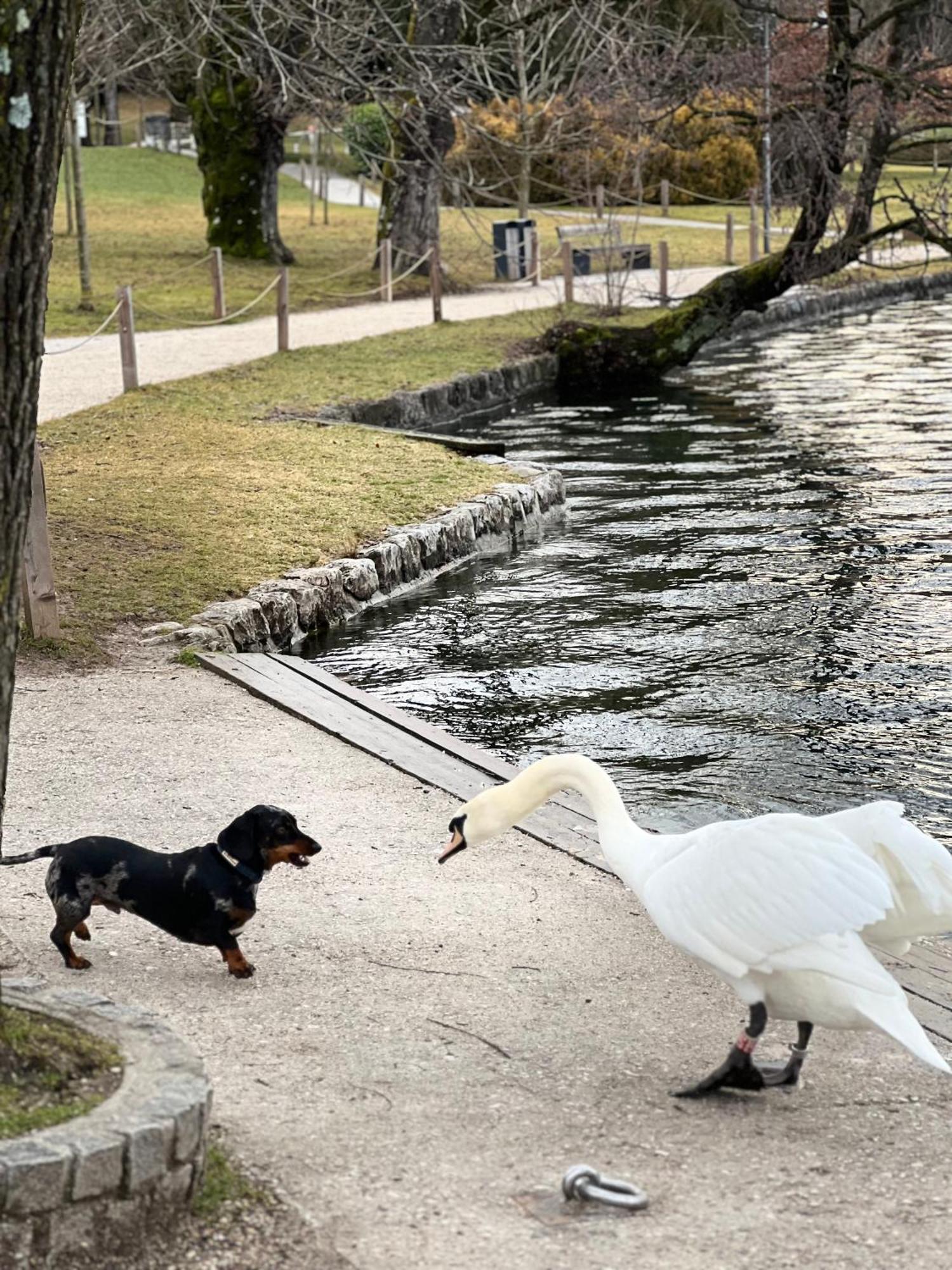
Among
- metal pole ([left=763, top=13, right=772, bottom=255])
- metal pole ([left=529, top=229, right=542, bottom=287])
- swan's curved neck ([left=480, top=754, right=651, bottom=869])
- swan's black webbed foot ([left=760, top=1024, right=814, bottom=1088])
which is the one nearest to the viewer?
swan's black webbed foot ([left=760, top=1024, right=814, bottom=1088])

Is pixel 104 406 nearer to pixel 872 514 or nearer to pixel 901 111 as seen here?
pixel 872 514

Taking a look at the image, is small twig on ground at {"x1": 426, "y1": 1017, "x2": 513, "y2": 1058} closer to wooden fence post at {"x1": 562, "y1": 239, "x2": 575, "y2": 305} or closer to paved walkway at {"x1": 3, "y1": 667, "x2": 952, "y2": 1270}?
paved walkway at {"x1": 3, "y1": 667, "x2": 952, "y2": 1270}

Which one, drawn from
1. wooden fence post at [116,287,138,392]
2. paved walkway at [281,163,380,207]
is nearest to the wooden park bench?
wooden fence post at [116,287,138,392]

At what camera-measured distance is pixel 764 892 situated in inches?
175

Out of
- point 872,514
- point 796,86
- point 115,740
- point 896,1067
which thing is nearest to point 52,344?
point 796,86

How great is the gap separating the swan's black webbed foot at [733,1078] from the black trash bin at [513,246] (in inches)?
1091

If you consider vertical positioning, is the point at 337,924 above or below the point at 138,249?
below

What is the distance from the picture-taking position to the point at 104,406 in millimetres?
16906

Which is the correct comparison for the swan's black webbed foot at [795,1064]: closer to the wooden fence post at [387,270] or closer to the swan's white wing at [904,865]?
the swan's white wing at [904,865]

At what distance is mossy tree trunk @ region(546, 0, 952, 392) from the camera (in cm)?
1828

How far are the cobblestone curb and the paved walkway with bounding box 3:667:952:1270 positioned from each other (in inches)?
15.6

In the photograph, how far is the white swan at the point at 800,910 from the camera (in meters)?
4.36

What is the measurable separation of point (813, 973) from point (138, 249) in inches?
1217

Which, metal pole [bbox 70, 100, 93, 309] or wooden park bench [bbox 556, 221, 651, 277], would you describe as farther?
wooden park bench [bbox 556, 221, 651, 277]
